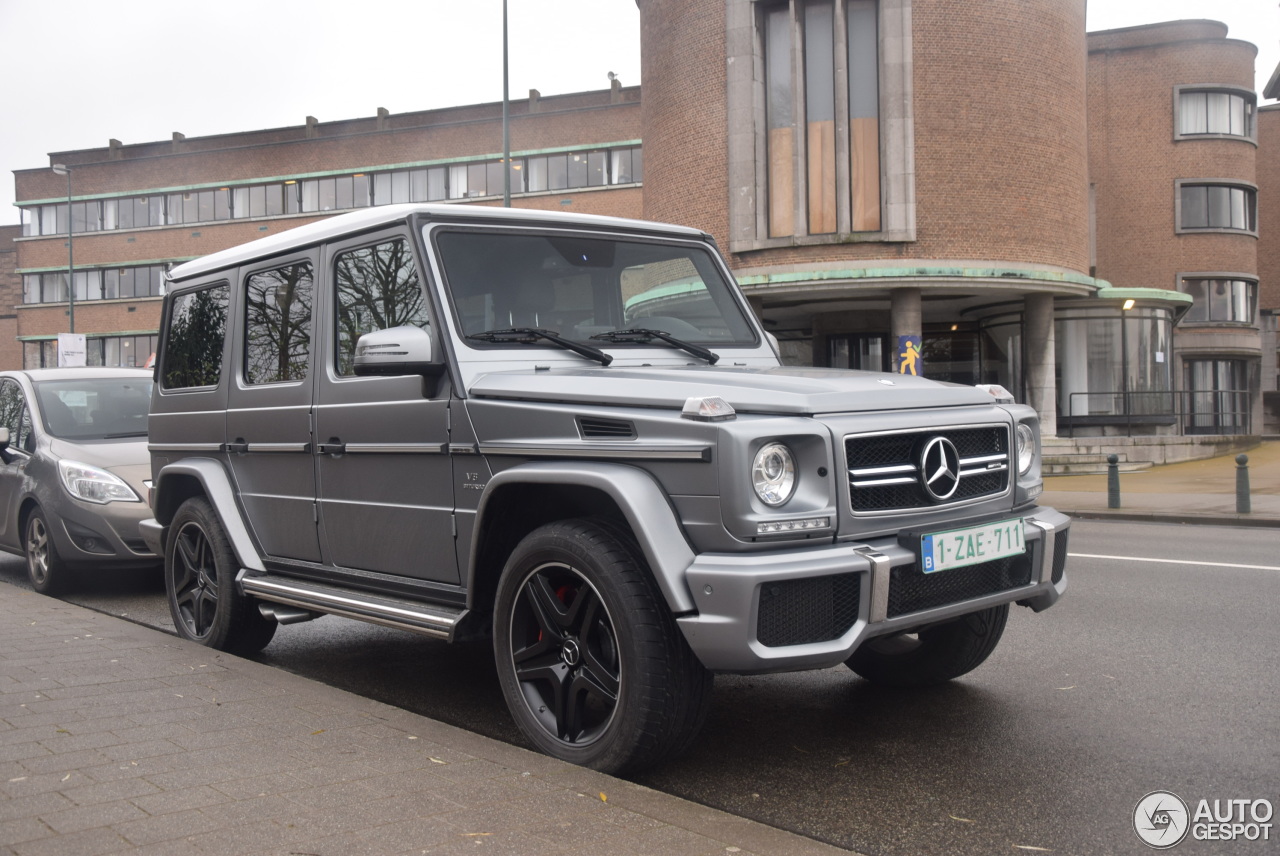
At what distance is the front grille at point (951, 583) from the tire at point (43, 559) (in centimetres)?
721

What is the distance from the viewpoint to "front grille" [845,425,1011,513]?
12.8 feet

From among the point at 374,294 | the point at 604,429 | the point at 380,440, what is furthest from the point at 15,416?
the point at 604,429

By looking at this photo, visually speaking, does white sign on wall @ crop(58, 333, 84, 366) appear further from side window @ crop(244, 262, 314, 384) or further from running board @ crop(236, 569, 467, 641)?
running board @ crop(236, 569, 467, 641)

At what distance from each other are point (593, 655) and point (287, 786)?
106 cm

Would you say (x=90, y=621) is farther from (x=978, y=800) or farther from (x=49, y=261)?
(x=49, y=261)

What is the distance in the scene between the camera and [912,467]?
4.09 metres

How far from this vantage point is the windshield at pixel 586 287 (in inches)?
193

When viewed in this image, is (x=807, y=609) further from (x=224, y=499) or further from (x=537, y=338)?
(x=224, y=499)

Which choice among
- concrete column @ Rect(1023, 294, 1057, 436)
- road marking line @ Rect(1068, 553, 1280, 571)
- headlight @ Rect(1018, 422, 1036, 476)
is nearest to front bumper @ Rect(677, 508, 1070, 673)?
headlight @ Rect(1018, 422, 1036, 476)

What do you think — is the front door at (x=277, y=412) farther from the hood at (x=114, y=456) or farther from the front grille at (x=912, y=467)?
the hood at (x=114, y=456)


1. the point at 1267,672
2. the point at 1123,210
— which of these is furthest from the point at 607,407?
the point at 1123,210

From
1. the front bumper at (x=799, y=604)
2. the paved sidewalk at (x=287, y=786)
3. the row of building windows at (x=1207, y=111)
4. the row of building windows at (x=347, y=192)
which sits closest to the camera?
the paved sidewalk at (x=287, y=786)

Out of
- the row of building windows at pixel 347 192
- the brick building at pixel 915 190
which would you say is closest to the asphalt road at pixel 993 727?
the brick building at pixel 915 190

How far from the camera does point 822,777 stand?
4.11 meters
